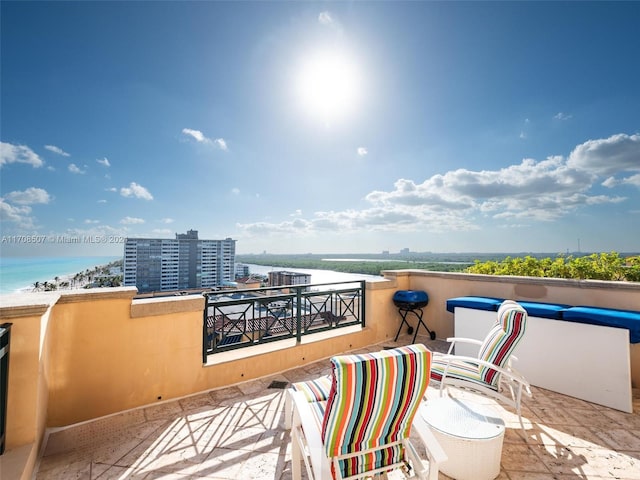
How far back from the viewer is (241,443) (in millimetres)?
2426

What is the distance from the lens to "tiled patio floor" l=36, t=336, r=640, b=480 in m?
2.08

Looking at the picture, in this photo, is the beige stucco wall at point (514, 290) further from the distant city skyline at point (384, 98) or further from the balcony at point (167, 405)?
the distant city skyline at point (384, 98)

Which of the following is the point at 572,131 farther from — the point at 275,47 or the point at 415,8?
the point at 275,47

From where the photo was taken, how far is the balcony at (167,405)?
205 cm

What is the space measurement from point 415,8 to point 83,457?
10.3 meters

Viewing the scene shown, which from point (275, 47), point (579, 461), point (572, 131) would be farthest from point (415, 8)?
point (572, 131)

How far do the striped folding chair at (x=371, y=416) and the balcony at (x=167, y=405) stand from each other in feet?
2.87

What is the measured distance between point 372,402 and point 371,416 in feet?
0.32

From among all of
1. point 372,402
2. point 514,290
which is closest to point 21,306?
A: point 372,402

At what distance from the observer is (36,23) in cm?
1250

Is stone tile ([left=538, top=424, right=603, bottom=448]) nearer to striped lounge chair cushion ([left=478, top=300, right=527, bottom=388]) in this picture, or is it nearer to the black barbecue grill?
striped lounge chair cushion ([left=478, top=300, right=527, bottom=388])

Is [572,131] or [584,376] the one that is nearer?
[584,376]

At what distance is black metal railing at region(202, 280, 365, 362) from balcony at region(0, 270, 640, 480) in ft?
0.81

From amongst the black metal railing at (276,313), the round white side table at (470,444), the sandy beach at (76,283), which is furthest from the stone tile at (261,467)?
the sandy beach at (76,283)
